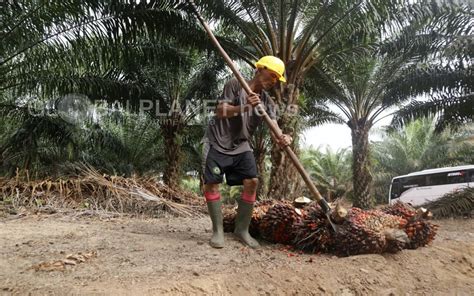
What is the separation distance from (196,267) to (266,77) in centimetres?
180

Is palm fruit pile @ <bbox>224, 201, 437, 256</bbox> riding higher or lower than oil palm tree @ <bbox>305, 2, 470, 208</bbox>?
lower

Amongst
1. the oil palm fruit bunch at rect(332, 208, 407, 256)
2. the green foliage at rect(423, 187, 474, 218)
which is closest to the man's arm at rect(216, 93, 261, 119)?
the oil palm fruit bunch at rect(332, 208, 407, 256)

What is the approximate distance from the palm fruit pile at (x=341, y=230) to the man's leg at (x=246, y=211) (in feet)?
0.70

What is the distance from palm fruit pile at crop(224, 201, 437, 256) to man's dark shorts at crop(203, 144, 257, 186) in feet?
1.56

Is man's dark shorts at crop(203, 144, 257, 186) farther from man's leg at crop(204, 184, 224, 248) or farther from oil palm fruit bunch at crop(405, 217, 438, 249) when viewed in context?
oil palm fruit bunch at crop(405, 217, 438, 249)

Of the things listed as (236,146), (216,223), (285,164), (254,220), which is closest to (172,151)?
(285,164)

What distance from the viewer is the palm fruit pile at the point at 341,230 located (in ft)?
11.5

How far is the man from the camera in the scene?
3.63 meters

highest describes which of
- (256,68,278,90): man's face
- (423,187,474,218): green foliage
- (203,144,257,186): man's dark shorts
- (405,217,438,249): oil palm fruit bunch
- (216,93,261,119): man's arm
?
(256,68,278,90): man's face

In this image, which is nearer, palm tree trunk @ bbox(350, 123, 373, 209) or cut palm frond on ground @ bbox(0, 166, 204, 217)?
cut palm frond on ground @ bbox(0, 166, 204, 217)

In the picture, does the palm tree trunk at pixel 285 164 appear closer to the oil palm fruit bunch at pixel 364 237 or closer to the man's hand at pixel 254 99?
the oil palm fruit bunch at pixel 364 237

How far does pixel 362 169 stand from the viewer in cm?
1348

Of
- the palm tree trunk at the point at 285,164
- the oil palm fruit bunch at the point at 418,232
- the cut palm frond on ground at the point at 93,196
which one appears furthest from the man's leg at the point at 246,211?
the palm tree trunk at the point at 285,164

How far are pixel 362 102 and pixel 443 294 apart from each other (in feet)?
35.7
